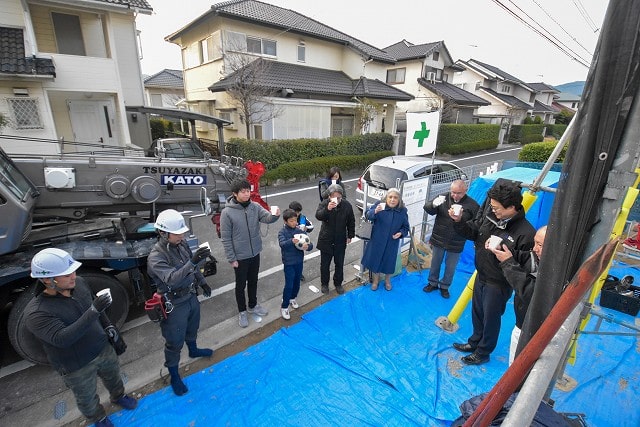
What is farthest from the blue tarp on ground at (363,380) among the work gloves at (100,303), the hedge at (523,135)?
the hedge at (523,135)

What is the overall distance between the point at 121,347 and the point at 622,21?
4.21m

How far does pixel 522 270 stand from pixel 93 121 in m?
15.4

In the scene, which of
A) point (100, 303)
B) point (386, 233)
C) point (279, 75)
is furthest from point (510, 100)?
point (100, 303)

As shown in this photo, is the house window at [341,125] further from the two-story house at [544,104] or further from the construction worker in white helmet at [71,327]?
the two-story house at [544,104]

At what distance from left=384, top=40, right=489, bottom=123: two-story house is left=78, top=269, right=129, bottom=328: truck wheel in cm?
2265

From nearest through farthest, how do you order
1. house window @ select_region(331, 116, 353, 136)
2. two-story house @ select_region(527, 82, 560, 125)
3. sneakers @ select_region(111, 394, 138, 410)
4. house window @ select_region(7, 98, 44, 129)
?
sneakers @ select_region(111, 394, 138, 410), house window @ select_region(7, 98, 44, 129), house window @ select_region(331, 116, 353, 136), two-story house @ select_region(527, 82, 560, 125)

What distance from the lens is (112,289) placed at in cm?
379

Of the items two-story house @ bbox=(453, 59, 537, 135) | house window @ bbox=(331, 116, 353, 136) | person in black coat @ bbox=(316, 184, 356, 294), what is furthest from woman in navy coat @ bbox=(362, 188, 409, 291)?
two-story house @ bbox=(453, 59, 537, 135)

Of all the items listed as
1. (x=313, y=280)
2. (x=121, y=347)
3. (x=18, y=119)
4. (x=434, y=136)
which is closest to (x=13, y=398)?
(x=121, y=347)

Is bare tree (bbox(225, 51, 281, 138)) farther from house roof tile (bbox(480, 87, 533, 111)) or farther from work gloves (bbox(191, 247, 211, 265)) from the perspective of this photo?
house roof tile (bbox(480, 87, 533, 111))

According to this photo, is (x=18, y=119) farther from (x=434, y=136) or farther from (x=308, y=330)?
(x=434, y=136)

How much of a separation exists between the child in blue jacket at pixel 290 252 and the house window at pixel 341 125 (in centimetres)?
1388

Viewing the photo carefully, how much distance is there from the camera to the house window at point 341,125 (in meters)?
17.3

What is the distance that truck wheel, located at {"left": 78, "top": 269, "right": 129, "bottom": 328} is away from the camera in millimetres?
3648
